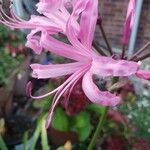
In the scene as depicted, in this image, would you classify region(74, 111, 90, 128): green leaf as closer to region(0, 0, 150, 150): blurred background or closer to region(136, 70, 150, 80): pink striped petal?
region(0, 0, 150, 150): blurred background

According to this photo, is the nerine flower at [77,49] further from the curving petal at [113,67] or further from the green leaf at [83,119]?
the green leaf at [83,119]

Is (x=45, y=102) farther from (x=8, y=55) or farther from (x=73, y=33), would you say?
(x=73, y=33)

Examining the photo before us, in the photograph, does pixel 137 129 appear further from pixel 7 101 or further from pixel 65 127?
pixel 7 101

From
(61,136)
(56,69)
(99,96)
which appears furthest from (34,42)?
(61,136)

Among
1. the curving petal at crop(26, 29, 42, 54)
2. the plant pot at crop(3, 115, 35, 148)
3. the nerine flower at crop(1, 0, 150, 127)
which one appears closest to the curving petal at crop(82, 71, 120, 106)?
the nerine flower at crop(1, 0, 150, 127)

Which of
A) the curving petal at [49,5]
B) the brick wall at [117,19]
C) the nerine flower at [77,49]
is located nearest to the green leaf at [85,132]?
the nerine flower at [77,49]
